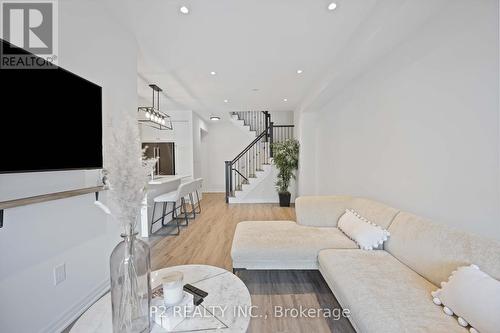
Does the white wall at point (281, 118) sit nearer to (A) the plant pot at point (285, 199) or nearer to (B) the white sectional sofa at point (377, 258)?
(A) the plant pot at point (285, 199)

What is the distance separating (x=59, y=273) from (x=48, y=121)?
1163 millimetres

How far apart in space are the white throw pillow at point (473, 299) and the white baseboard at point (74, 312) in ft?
8.59

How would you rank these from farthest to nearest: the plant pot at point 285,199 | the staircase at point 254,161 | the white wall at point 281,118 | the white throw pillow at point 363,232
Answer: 1. the white wall at point 281,118
2. the staircase at point 254,161
3. the plant pot at point 285,199
4. the white throw pillow at point 363,232

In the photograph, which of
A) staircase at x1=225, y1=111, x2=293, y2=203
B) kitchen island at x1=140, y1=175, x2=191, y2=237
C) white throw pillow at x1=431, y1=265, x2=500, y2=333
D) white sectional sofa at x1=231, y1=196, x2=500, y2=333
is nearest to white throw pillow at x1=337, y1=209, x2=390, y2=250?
white sectional sofa at x1=231, y1=196, x2=500, y2=333

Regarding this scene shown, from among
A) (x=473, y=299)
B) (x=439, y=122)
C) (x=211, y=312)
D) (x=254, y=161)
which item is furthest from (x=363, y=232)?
(x=254, y=161)

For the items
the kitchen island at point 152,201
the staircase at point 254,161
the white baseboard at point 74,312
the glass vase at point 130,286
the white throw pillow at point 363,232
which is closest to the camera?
the glass vase at point 130,286

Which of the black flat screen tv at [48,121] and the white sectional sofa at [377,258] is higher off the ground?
the black flat screen tv at [48,121]

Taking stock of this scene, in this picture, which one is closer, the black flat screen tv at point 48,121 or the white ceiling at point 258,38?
the black flat screen tv at point 48,121

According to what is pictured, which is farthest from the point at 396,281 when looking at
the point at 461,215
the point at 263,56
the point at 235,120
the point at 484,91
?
the point at 235,120

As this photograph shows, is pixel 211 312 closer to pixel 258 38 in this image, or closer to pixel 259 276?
pixel 259 276

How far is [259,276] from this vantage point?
2369mm

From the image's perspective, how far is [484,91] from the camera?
55.6 inches

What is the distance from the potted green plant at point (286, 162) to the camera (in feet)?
19.1

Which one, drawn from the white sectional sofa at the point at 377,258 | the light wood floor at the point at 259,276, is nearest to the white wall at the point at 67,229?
the light wood floor at the point at 259,276
